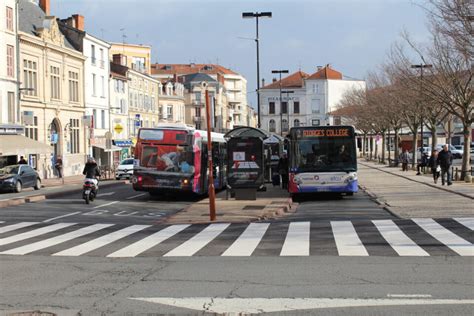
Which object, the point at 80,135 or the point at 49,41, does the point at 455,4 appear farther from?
the point at 80,135

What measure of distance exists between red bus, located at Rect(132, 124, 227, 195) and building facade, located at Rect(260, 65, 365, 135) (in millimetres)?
86907

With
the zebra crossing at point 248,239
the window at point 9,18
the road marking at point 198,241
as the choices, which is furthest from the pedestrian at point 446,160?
the window at point 9,18

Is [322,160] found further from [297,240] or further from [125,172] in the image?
[125,172]

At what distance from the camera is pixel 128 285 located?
883cm

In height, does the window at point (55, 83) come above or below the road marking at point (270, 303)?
above

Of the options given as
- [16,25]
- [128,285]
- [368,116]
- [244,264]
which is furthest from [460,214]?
[368,116]

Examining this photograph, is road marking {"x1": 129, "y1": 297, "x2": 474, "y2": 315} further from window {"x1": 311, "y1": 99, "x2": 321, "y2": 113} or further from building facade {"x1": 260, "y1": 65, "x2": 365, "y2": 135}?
window {"x1": 311, "y1": 99, "x2": 321, "y2": 113}

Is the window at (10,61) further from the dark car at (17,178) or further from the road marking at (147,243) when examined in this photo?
the road marking at (147,243)

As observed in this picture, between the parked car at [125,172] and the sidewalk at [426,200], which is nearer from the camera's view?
the sidewalk at [426,200]

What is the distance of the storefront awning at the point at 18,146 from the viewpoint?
126 ft

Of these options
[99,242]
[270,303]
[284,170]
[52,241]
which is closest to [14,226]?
[52,241]

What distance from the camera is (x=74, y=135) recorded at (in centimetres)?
5559

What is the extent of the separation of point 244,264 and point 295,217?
8.22m

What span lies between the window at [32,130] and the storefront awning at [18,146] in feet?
13.3
